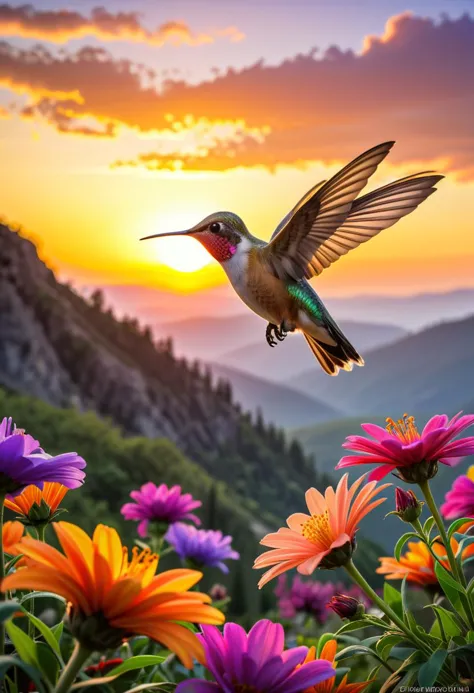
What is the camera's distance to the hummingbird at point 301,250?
43.4 inches

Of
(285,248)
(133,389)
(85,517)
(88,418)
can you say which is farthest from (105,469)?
(133,389)

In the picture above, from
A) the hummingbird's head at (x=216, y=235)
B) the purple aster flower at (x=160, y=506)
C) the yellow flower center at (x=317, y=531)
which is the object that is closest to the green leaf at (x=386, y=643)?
the yellow flower center at (x=317, y=531)

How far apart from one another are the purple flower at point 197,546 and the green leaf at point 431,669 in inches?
43.3

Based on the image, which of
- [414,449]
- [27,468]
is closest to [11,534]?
A: [27,468]

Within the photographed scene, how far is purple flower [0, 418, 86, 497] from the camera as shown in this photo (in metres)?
0.71

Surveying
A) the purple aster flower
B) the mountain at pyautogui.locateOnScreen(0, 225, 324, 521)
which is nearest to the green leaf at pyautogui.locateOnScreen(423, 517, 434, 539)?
the purple aster flower

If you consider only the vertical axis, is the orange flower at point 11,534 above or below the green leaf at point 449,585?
above

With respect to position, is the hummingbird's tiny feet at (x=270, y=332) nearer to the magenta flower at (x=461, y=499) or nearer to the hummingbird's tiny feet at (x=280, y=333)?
the hummingbird's tiny feet at (x=280, y=333)

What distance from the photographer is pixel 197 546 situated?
1821 mm

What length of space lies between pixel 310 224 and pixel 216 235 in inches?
6.1

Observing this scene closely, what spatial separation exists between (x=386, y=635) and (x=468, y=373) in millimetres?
68239

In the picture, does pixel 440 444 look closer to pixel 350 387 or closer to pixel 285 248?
pixel 285 248

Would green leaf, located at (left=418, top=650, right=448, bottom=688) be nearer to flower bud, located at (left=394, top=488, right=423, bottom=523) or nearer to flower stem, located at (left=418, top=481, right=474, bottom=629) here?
flower stem, located at (left=418, top=481, right=474, bottom=629)

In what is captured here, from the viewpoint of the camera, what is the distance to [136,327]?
2464cm
